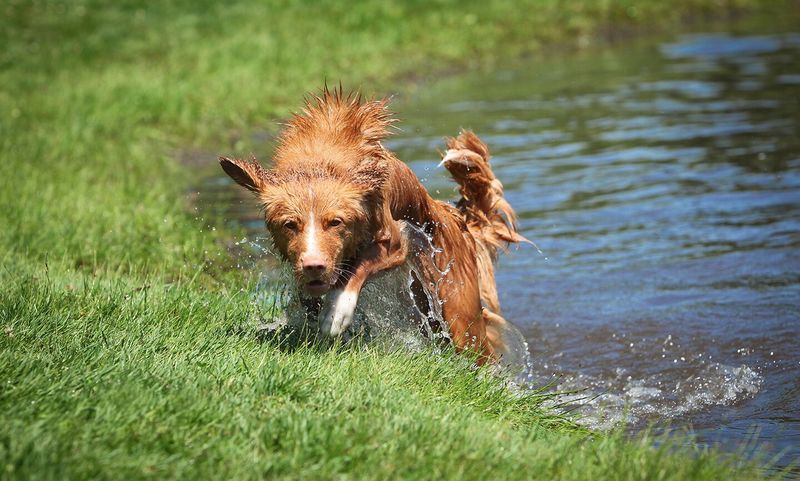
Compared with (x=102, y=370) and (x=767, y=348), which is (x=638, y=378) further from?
(x=102, y=370)

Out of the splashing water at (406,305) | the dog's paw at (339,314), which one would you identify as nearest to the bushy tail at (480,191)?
the splashing water at (406,305)

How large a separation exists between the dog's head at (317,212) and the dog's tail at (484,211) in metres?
1.35

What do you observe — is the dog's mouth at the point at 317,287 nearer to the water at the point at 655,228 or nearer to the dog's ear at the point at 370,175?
the dog's ear at the point at 370,175

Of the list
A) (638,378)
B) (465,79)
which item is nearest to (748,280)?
(638,378)

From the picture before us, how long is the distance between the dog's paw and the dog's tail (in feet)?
5.06

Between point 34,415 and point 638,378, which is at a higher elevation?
point 34,415

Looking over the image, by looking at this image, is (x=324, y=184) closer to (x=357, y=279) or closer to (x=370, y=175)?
(x=370, y=175)

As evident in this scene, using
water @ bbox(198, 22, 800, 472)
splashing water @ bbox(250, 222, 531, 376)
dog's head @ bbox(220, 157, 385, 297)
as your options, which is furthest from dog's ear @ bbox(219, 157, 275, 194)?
water @ bbox(198, 22, 800, 472)

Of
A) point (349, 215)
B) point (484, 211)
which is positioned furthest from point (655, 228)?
point (349, 215)

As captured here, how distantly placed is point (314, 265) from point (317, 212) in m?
0.34

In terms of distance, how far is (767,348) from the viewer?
7000mm

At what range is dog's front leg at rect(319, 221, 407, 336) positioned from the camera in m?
5.27

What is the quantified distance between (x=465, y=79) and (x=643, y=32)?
19.2 ft

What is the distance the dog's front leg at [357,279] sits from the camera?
527 centimetres
